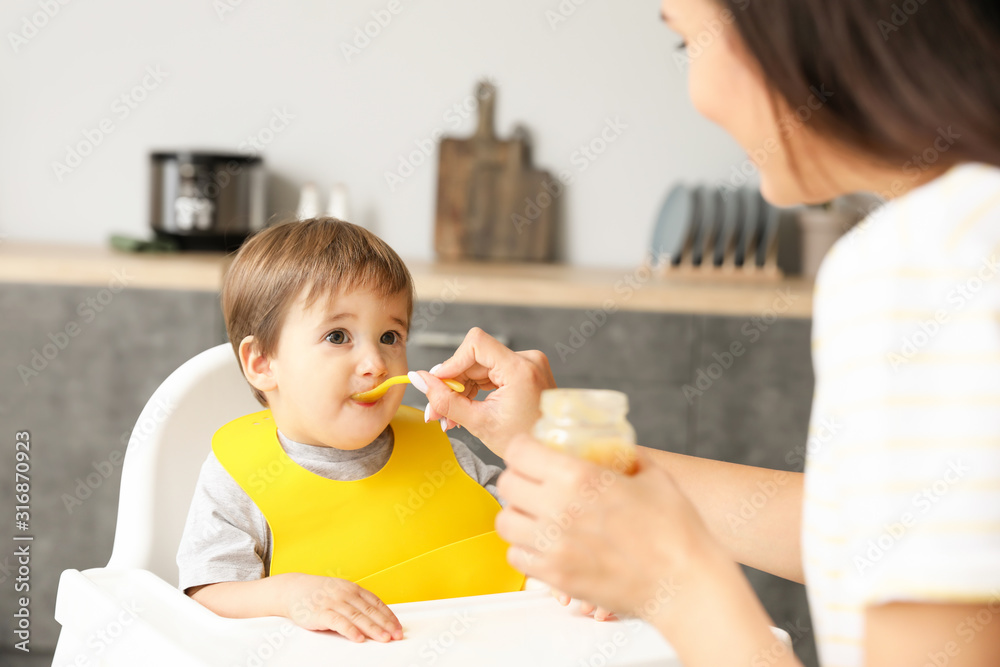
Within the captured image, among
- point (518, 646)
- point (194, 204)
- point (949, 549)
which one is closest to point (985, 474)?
point (949, 549)

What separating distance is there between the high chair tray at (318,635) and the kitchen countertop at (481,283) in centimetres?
128

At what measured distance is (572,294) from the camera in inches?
89.4

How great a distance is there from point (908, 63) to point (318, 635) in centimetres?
69

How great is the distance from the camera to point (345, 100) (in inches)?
108

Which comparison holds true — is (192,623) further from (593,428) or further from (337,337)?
(593,428)

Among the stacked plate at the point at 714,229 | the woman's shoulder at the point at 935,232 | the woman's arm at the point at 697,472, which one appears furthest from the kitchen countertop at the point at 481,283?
the woman's shoulder at the point at 935,232

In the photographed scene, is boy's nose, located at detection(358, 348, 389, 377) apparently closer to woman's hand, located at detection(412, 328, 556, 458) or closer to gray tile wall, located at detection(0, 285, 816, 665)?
woman's hand, located at detection(412, 328, 556, 458)

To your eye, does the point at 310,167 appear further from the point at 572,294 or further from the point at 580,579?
the point at 580,579

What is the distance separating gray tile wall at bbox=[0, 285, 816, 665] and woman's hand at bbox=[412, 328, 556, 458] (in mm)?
1189

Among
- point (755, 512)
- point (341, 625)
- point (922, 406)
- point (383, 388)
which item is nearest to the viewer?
point (922, 406)

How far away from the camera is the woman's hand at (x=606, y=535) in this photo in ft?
1.98

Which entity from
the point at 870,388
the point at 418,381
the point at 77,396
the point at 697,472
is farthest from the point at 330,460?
the point at 77,396

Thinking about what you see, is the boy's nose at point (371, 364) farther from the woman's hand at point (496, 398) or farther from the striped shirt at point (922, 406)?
the striped shirt at point (922, 406)

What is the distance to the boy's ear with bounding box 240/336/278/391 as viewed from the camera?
1175 mm
